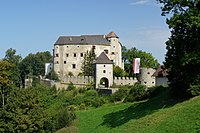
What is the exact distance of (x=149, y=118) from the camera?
25.4 meters

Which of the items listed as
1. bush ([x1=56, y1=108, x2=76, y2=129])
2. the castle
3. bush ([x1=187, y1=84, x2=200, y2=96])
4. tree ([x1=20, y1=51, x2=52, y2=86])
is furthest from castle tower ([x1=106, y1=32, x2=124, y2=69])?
bush ([x1=187, y1=84, x2=200, y2=96])

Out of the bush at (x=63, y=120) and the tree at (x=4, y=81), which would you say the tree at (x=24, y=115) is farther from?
the tree at (x=4, y=81)

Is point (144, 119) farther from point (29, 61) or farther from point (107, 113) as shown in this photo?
point (29, 61)

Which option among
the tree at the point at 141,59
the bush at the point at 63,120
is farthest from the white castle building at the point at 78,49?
the bush at the point at 63,120

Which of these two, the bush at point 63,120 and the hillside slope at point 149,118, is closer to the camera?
the hillside slope at point 149,118

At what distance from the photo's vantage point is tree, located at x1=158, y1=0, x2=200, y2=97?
976 inches

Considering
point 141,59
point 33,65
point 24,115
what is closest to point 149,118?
point 24,115

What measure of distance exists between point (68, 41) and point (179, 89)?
5239cm

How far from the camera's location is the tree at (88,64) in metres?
70.1

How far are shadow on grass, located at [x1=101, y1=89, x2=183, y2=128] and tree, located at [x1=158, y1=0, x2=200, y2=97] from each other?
1408 mm

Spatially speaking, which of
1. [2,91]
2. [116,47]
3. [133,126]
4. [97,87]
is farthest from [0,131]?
[116,47]

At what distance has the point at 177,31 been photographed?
26.7 meters

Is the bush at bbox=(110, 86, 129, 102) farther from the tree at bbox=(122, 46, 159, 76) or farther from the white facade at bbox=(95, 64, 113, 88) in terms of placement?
the tree at bbox=(122, 46, 159, 76)

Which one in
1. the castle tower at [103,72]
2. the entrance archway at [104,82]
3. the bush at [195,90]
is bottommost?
the bush at [195,90]
